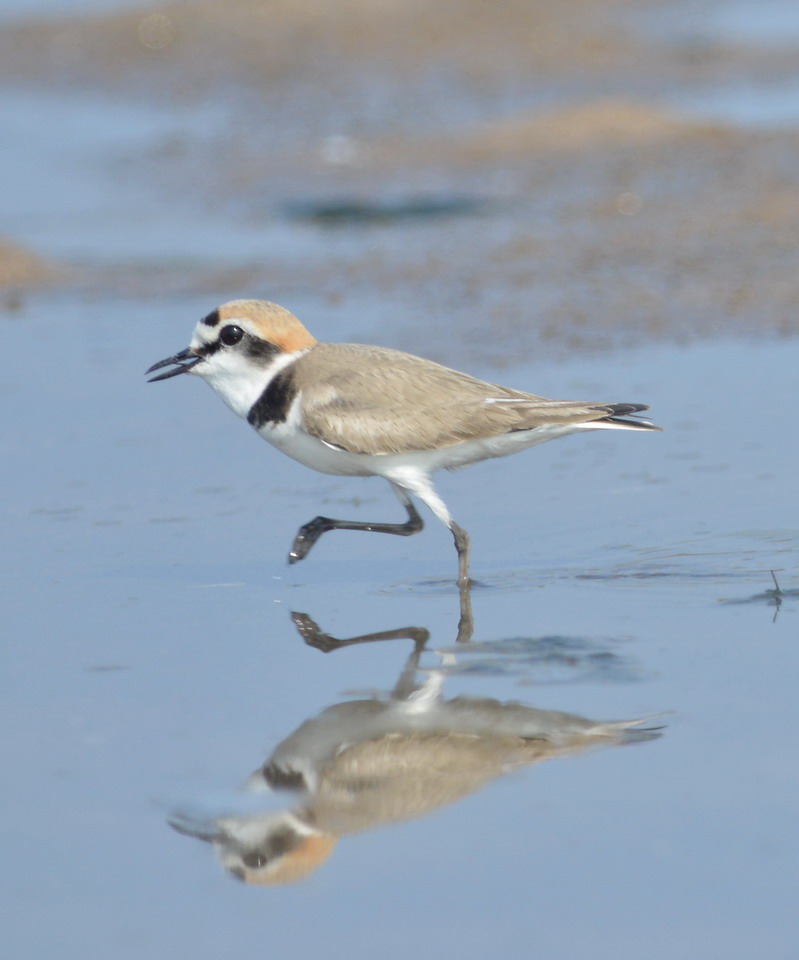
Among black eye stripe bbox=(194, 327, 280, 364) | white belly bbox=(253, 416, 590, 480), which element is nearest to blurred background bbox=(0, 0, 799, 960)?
white belly bbox=(253, 416, 590, 480)

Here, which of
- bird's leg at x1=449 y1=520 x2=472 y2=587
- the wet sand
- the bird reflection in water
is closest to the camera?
the bird reflection in water

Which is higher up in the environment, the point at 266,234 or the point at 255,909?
Answer: the point at 266,234

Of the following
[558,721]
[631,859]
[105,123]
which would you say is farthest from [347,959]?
[105,123]

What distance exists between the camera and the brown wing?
6.55 metres

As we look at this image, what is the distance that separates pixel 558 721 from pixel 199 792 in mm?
1120

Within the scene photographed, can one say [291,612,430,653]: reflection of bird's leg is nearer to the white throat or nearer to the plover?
the plover

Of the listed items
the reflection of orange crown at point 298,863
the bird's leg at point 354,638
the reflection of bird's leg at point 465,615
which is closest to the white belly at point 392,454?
the reflection of bird's leg at point 465,615

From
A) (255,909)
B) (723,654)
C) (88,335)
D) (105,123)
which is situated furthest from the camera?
(105,123)

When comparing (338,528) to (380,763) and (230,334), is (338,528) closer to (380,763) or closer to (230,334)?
(230,334)

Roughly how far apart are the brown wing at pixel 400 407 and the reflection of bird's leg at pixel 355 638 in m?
0.87

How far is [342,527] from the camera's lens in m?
6.96

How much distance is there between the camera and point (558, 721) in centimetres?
500

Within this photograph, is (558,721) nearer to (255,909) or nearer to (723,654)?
(723,654)

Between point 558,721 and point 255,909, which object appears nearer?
point 255,909
